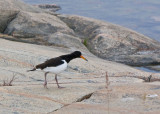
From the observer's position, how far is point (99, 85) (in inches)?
357

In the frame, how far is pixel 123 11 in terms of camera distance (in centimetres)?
3011

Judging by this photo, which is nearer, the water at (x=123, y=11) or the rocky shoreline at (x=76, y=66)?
the rocky shoreline at (x=76, y=66)

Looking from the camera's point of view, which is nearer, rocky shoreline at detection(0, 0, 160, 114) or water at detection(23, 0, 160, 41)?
rocky shoreline at detection(0, 0, 160, 114)

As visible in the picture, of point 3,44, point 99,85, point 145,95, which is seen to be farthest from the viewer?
point 3,44

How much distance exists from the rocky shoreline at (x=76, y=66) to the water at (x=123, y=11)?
26.9ft

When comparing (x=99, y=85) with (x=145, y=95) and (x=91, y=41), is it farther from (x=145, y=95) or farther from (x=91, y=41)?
(x=91, y=41)

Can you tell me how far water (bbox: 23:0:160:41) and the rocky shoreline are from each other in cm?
821

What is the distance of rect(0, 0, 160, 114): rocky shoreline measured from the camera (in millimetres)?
7250

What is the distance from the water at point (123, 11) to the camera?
86.8 ft

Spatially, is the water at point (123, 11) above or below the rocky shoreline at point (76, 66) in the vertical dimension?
above

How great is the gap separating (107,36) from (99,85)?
7.64 meters

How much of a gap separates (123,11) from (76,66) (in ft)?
64.5

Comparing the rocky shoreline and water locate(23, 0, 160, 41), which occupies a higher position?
water locate(23, 0, 160, 41)

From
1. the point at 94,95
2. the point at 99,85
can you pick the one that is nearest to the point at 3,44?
the point at 99,85
